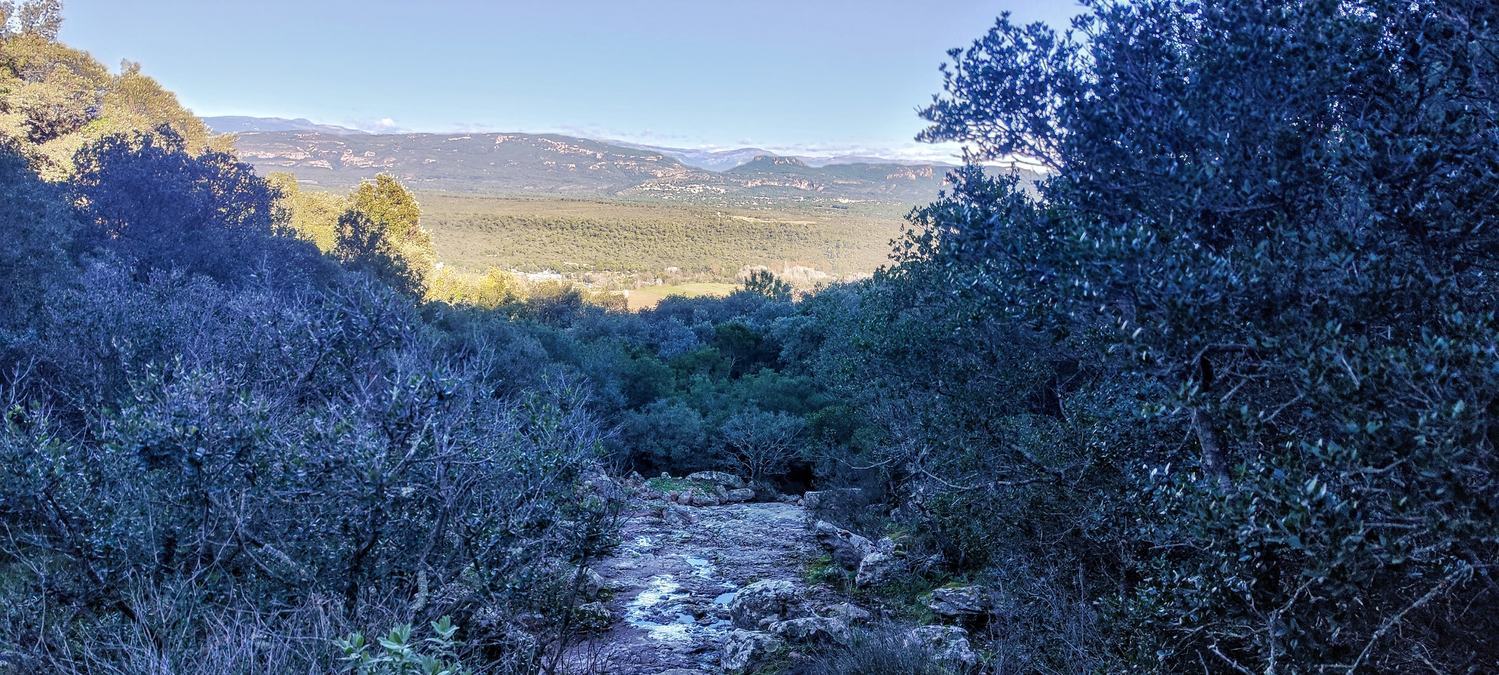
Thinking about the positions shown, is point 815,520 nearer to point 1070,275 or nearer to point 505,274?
point 1070,275

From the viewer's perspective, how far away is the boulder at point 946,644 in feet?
23.3

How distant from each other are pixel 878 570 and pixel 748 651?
3676 mm

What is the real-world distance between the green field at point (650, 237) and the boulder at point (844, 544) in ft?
159

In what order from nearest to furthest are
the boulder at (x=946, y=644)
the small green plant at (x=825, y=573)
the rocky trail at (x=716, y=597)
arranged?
the boulder at (x=946, y=644) < the rocky trail at (x=716, y=597) < the small green plant at (x=825, y=573)

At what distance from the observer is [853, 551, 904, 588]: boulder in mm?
11781

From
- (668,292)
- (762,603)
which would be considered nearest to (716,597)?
(762,603)

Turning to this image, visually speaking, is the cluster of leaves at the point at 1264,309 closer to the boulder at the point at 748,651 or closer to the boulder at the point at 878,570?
the boulder at the point at 748,651

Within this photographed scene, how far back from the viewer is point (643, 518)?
18.9 meters

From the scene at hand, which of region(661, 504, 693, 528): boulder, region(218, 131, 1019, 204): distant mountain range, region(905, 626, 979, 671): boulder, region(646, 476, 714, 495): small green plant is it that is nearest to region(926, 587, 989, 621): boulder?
region(905, 626, 979, 671): boulder

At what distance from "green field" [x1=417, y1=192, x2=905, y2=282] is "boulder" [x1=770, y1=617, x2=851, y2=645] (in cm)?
5425

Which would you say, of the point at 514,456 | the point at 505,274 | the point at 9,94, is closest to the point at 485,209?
the point at 505,274

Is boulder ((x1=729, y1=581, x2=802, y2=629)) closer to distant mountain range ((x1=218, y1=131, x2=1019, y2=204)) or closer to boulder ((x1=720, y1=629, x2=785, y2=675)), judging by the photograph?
boulder ((x1=720, y1=629, x2=785, y2=675))

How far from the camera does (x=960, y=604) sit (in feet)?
30.9

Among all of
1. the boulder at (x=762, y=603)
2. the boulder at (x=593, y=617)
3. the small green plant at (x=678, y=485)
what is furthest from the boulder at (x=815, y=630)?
the small green plant at (x=678, y=485)
